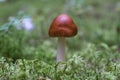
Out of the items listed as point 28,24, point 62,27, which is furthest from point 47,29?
point 62,27

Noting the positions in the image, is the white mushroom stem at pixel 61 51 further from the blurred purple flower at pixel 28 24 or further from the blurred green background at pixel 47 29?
the blurred purple flower at pixel 28 24

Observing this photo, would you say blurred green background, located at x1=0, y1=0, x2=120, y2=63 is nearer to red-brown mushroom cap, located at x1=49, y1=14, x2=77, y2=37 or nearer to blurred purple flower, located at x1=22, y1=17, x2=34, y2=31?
blurred purple flower, located at x1=22, y1=17, x2=34, y2=31

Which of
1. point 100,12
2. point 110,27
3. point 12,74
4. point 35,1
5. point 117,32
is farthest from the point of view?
point 35,1

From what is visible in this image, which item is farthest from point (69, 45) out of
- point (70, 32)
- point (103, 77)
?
point (103, 77)

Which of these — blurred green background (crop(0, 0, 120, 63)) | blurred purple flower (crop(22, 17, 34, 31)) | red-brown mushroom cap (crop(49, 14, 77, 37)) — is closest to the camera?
red-brown mushroom cap (crop(49, 14, 77, 37))

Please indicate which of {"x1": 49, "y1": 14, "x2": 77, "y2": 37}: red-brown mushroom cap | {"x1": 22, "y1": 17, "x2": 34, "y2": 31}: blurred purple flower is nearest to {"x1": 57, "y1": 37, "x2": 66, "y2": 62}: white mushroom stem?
{"x1": 49, "y1": 14, "x2": 77, "y2": 37}: red-brown mushroom cap

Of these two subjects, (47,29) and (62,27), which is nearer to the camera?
(62,27)

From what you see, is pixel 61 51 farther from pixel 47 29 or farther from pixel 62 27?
pixel 47 29

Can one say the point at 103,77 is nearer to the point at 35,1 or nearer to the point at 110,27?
the point at 110,27
